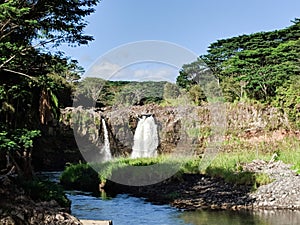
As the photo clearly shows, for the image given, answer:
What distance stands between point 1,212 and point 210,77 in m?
19.1

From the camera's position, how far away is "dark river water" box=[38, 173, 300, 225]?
8.82 m

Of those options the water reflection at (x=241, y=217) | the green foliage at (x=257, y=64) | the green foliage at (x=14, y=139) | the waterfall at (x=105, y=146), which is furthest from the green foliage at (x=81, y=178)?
the green foliage at (x=257, y=64)

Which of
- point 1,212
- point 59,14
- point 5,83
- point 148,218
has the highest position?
point 59,14

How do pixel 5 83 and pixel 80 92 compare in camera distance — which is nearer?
pixel 5 83

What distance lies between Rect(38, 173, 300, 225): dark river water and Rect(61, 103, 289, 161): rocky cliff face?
9220 mm

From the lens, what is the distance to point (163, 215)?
9.52m

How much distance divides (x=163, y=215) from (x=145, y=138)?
11.7 metres

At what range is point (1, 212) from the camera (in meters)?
6.46

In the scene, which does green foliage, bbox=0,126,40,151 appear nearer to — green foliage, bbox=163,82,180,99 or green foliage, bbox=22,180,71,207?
green foliage, bbox=22,180,71,207

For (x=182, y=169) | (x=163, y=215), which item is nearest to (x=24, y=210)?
(x=163, y=215)

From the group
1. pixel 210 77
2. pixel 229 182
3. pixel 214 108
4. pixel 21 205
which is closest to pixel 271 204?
pixel 229 182

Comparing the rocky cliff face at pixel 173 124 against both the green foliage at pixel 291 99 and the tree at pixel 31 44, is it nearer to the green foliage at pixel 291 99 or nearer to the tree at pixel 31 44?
the green foliage at pixel 291 99

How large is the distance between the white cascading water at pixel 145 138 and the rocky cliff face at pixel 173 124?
0.23 meters

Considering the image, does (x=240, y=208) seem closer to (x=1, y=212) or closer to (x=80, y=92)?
(x=1, y=212)
